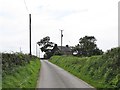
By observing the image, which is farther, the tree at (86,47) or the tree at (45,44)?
the tree at (45,44)

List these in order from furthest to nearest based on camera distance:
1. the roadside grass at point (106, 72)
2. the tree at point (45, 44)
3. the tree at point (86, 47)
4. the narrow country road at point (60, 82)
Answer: the tree at point (45, 44) → the tree at point (86, 47) → the narrow country road at point (60, 82) → the roadside grass at point (106, 72)

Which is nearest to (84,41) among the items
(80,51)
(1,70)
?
(80,51)

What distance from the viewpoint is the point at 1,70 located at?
1983 centimetres

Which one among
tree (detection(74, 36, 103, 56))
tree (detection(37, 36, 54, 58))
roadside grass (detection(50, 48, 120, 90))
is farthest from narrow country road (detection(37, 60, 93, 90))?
tree (detection(37, 36, 54, 58))

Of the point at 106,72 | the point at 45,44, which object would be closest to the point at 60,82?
the point at 106,72

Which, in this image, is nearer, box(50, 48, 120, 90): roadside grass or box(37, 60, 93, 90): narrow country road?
box(50, 48, 120, 90): roadside grass

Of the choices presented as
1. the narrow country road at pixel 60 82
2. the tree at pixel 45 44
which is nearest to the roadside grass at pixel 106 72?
the narrow country road at pixel 60 82

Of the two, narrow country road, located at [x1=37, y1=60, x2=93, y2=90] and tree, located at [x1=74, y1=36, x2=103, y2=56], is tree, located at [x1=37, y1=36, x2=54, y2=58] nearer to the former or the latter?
tree, located at [x1=74, y1=36, x2=103, y2=56]

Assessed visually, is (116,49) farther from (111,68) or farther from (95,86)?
(95,86)

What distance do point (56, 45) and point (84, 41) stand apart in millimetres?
40969

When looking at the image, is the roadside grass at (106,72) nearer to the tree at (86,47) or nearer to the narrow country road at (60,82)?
the narrow country road at (60,82)

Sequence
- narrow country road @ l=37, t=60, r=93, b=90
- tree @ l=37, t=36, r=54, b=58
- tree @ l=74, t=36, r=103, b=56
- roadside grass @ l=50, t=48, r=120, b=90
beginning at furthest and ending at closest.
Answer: tree @ l=37, t=36, r=54, b=58
tree @ l=74, t=36, r=103, b=56
narrow country road @ l=37, t=60, r=93, b=90
roadside grass @ l=50, t=48, r=120, b=90

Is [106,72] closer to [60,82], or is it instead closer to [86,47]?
[60,82]

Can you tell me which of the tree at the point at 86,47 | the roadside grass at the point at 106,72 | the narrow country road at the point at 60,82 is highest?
the tree at the point at 86,47
